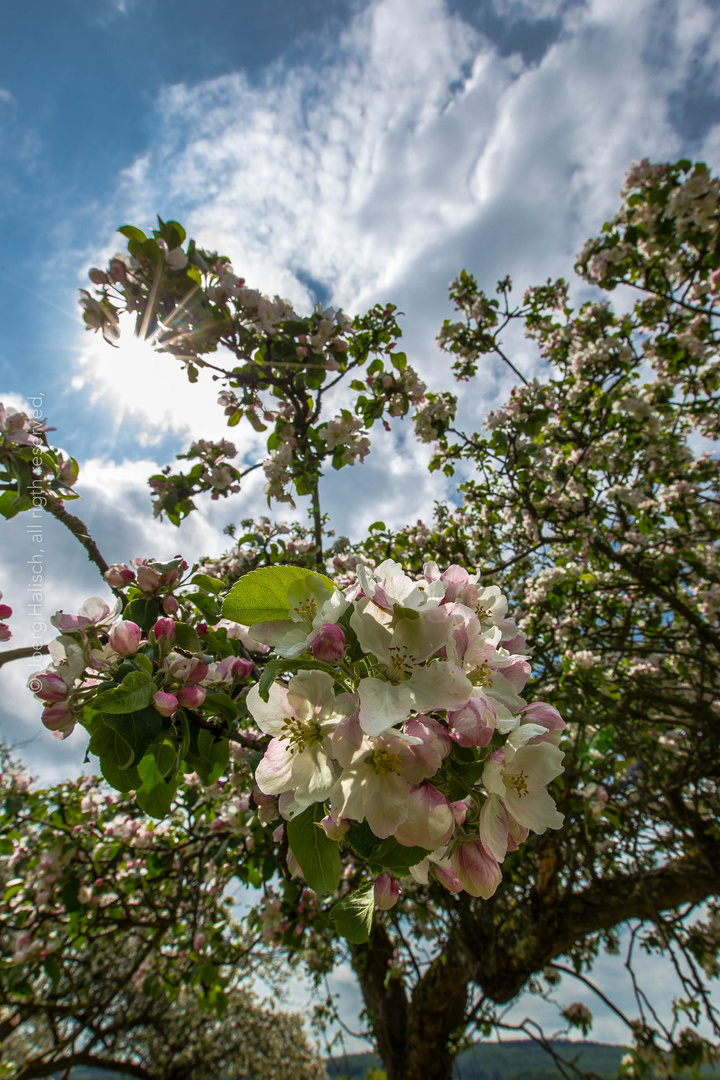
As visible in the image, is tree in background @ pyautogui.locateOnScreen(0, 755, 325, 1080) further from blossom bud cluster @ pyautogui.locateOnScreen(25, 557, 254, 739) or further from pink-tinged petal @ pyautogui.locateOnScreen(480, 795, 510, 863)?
pink-tinged petal @ pyautogui.locateOnScreen(480, 795, 510, 863)

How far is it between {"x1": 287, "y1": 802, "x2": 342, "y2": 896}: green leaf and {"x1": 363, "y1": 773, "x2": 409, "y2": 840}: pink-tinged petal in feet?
0.58

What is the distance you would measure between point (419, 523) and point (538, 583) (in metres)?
1.35

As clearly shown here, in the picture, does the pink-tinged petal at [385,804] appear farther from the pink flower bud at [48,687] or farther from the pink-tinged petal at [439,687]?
the pink flower bud at [48,687]

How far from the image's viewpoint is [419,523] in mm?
5387

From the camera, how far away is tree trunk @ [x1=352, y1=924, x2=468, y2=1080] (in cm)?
428

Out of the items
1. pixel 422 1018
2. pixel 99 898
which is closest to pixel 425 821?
pixel 99 898

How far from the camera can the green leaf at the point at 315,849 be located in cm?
84

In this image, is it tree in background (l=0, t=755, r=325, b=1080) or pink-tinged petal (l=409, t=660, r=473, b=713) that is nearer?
pink-tinged petal (l=409, t=660, r=473, b=713)

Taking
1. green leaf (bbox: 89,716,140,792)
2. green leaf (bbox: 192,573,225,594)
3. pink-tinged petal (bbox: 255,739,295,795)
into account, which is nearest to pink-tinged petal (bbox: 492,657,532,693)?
pink-tinged petal (bbox: 255,739,295,795)

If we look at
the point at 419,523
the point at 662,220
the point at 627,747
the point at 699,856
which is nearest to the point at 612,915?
the point at 699,856

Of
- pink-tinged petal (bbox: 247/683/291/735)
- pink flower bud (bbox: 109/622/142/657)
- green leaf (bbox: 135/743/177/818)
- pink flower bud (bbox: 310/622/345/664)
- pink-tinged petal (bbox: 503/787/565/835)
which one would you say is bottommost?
pink-tinged petal (bbox: 503/787/565/835)

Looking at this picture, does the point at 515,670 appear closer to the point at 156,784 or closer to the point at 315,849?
the point at 315,849

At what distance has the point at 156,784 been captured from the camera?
112cm

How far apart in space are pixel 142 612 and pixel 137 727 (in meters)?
0.42
